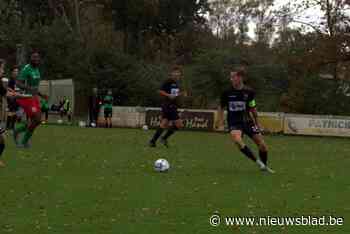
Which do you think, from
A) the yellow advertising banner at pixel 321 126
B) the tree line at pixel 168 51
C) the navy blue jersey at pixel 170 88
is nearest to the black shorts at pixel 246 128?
the navy blue jersey at pixel 170 88

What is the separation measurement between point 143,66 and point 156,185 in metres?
39.9

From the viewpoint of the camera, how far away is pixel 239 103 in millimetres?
13859

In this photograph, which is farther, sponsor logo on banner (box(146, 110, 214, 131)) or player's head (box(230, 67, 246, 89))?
sponsor logo on banner (box(146, 110, 214, 131))

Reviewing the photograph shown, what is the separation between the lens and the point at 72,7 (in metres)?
61.6

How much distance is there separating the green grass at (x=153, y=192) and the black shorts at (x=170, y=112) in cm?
331

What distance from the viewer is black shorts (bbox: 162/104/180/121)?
2033 cm

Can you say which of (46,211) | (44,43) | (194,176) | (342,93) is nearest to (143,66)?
A: (44,43)

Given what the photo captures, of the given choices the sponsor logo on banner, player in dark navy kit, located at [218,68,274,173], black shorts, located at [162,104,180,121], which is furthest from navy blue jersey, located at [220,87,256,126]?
the sponsor logo on banner

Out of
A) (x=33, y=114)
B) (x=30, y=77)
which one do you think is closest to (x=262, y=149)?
(x=33, y=114)

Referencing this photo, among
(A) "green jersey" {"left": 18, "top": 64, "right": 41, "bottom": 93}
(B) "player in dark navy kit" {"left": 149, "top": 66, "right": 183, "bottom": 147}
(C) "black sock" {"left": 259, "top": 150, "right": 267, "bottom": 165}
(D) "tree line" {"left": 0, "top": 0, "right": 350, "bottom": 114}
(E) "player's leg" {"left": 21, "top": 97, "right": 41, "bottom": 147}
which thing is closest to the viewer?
(C) "black sock" {"left": 259, "top": 150, "right": 267, "bottom": 165}

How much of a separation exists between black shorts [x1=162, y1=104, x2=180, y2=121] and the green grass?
331cm

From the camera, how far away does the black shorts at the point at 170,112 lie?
20328 mm

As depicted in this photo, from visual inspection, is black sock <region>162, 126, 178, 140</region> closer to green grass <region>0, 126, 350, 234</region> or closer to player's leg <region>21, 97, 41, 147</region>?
green grass <region>0, 126, 350, 234</region>

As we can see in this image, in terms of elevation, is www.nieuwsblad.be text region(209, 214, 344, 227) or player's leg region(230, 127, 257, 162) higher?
player's leg region(230, 127, 257, 162)
